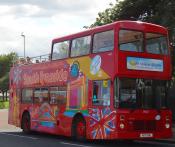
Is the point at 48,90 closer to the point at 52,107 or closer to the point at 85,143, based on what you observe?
the point at 52,107

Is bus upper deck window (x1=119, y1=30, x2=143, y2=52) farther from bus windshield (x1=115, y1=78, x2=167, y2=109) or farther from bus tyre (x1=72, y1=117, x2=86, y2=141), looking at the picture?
bus tyre (x1=72, y1=117, x2=86, y2=141)

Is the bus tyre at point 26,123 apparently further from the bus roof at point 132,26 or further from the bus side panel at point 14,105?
the bus roof at point 132,26

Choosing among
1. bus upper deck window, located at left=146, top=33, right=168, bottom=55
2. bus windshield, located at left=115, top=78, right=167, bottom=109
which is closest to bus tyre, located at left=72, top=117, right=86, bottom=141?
bus windshield, located at left=115, top=78, right=167, bottom=109

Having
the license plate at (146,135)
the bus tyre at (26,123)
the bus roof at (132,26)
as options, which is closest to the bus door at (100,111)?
the license plate at (146,135)

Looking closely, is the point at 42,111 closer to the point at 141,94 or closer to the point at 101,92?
the point at 101,92

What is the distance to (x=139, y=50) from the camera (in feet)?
64.6

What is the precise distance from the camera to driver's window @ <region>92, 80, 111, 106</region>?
766 inches

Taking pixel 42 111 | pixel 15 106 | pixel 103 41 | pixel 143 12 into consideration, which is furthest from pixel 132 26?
pixel 143 12

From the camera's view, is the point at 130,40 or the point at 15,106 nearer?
the point at 130,40

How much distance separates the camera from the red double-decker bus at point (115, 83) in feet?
62.8

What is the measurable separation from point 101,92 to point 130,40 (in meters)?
2.06

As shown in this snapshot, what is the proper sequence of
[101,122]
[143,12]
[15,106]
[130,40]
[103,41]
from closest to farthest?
[130,40]
[101,122]
[103,41]
[15,106]
[143,12]

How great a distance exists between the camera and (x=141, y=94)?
19.6m

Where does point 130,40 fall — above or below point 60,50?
below
